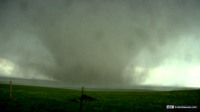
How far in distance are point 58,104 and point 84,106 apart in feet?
12.2

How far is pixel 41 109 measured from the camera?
27500 mm

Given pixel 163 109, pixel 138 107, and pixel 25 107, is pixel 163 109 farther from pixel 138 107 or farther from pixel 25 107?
pixel 25 107

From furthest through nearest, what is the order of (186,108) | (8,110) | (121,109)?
(121,109)
(8,110)
(186,108)

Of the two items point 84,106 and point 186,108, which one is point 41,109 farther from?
point 186,108

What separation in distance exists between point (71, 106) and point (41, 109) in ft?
13.1

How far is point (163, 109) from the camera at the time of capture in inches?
1185

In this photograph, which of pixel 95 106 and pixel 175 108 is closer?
pixel 175 108

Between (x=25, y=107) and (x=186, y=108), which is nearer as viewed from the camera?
(x=186, y=108)

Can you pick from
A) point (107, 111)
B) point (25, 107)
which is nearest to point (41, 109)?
point (25, 107)

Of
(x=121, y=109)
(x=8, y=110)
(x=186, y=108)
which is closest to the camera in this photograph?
(x=186, y=108)

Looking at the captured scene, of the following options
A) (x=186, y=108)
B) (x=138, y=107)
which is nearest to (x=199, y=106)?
(x=186, y=108)

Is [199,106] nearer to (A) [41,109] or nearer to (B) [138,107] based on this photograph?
(B) [138,107]

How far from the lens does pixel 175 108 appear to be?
23.6 m

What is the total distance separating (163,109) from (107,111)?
26.7ft
